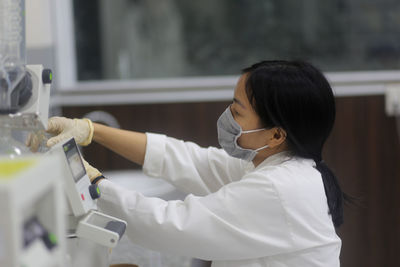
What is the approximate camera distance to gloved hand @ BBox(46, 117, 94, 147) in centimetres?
154

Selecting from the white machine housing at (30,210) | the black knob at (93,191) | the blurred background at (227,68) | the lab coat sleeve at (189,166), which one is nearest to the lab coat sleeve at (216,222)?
the black knob at (93,191)

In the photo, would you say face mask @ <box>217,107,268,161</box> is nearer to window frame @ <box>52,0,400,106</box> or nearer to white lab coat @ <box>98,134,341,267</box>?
white lab coat @ <box>98,134,341,267</box>

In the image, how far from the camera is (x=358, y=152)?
10.2 feet

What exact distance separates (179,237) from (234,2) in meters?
2.13

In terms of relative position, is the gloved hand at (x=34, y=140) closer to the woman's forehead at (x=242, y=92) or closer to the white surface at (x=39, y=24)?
the woman's forehead at (x=242, y=92)

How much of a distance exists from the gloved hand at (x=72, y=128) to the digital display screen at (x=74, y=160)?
0.17 metres

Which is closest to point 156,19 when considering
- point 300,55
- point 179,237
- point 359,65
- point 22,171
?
point 300,55

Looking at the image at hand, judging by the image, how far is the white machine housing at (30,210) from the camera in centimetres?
74

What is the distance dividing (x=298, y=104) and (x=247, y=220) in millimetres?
334

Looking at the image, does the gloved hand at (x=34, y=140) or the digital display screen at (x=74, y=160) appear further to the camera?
the gloved hand at (x=34, y=140)

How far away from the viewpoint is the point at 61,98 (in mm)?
3180

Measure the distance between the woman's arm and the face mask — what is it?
28 centimetres

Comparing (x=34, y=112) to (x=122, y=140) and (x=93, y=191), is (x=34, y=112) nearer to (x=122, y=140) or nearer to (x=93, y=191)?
(x=93, y=191)

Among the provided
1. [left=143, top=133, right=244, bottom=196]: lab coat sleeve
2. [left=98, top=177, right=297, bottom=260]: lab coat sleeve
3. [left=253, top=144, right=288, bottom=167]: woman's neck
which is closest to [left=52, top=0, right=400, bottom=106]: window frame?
[left=143, top=133, right=244, bottom=196]: lab coat sleeve
